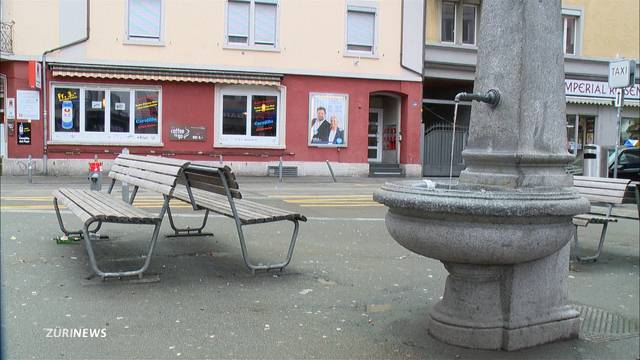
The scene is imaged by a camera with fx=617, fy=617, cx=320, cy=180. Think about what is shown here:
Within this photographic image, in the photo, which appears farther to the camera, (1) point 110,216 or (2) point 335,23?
(2) point 335,23

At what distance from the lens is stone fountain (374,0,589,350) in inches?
140

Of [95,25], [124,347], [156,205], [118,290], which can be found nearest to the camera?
[124,347]

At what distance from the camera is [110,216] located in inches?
197

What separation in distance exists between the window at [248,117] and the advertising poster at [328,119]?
1.24 metres

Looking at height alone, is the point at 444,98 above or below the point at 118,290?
above

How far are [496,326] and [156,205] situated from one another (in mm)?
8057

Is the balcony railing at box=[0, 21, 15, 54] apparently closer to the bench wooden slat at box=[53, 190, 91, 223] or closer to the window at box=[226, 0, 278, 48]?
the window at box=[226, 0, 278, 48]

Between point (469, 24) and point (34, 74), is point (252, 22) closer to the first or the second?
point (34, 74)

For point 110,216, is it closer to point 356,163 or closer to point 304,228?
point 304,228

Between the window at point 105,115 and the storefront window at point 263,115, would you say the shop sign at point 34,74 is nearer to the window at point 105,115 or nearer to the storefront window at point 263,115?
the window at point 105,115

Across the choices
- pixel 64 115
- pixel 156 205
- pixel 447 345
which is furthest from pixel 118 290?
pixel 64 115

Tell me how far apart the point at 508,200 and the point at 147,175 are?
13.0 feet

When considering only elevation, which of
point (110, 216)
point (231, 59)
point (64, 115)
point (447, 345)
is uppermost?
point (231, 59)

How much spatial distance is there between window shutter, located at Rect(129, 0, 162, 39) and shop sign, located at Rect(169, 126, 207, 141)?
10.5ft
